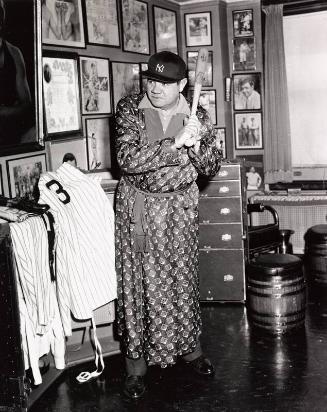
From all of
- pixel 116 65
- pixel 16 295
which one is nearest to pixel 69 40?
pixel 116 65

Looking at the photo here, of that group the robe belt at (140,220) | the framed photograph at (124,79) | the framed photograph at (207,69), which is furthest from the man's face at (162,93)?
the framed photograph at (207,69)

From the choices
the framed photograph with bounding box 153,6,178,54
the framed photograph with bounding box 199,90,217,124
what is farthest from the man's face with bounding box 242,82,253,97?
the framed photograph with bounding box 153,6,178,54

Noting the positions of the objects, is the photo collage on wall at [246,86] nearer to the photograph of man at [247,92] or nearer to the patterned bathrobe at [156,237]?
the photograph of man at [247,92]

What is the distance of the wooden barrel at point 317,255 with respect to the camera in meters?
5.34

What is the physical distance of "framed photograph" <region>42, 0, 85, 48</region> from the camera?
424cm

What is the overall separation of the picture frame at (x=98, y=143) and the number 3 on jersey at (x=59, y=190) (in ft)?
5.03

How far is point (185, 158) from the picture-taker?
3289mm

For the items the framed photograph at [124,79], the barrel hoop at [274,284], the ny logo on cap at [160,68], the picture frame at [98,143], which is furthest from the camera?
the framed photograph at [124,79]

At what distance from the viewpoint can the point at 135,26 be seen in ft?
18.4

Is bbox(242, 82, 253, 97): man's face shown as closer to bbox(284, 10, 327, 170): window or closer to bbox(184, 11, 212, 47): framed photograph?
bbox(284, 10, 327, 170): window

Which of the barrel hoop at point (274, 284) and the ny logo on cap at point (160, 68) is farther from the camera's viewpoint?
the barrel hoop at point (274, 284)

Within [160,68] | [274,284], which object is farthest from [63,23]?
[274,284]

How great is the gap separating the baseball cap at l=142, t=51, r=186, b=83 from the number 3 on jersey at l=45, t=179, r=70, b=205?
843mm

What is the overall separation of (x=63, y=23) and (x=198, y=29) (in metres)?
2.44
